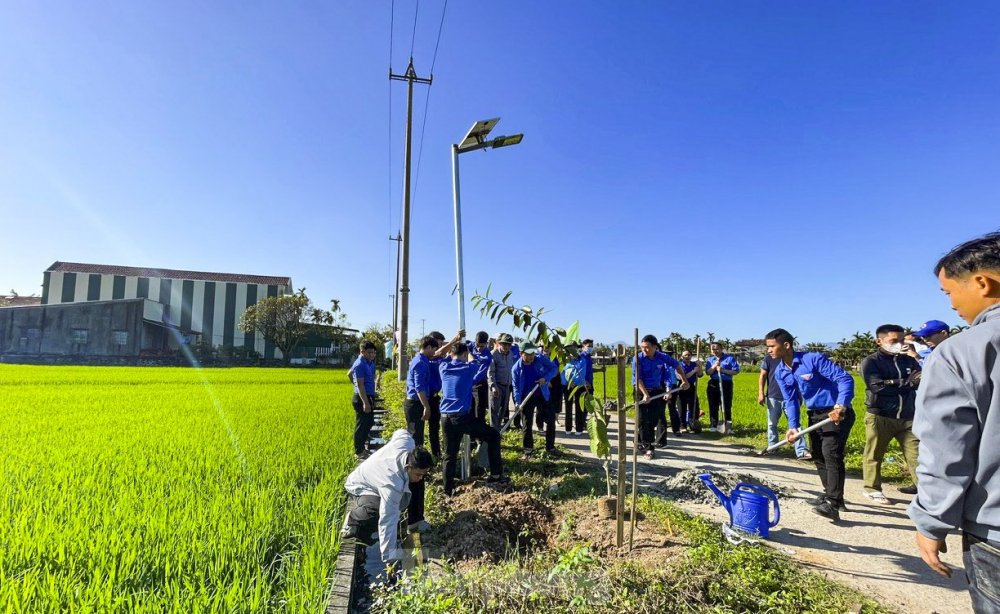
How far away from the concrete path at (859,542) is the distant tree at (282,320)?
116 feet

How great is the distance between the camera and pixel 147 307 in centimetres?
3388

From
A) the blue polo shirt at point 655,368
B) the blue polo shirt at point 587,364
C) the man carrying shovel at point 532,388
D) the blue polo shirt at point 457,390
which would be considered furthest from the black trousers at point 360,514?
the blue polo shirt at point 655,368

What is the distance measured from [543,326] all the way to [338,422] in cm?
584

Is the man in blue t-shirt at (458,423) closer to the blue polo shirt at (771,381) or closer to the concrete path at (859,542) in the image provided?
the concrete path at (859,542)

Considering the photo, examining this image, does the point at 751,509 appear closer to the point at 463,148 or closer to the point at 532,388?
the point at 532,388

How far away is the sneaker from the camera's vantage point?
4371mm

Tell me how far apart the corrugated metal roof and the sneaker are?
152 ft

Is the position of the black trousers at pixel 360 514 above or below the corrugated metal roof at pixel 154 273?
below

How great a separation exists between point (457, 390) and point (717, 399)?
6.21 metres

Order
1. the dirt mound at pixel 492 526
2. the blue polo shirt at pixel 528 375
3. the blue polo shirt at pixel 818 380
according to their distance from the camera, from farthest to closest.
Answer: the blue polo shirt at pixel 528 375 → the blue polo shirt at pixel 818 380 → the dirt mound at pixel 492 526

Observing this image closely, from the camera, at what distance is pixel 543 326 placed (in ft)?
9.86

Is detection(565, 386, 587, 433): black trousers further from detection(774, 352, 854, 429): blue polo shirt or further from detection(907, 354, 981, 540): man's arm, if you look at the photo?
detection(907, 354, 981, 540): man's arm

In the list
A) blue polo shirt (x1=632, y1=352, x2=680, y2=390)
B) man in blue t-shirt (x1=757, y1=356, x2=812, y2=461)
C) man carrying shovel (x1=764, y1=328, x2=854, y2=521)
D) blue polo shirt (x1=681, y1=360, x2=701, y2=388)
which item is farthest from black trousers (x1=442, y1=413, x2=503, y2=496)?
blue polo shirt (x1=681, y1=360, x2=701, y2=388)

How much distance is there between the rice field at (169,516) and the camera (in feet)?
→ 7.54
